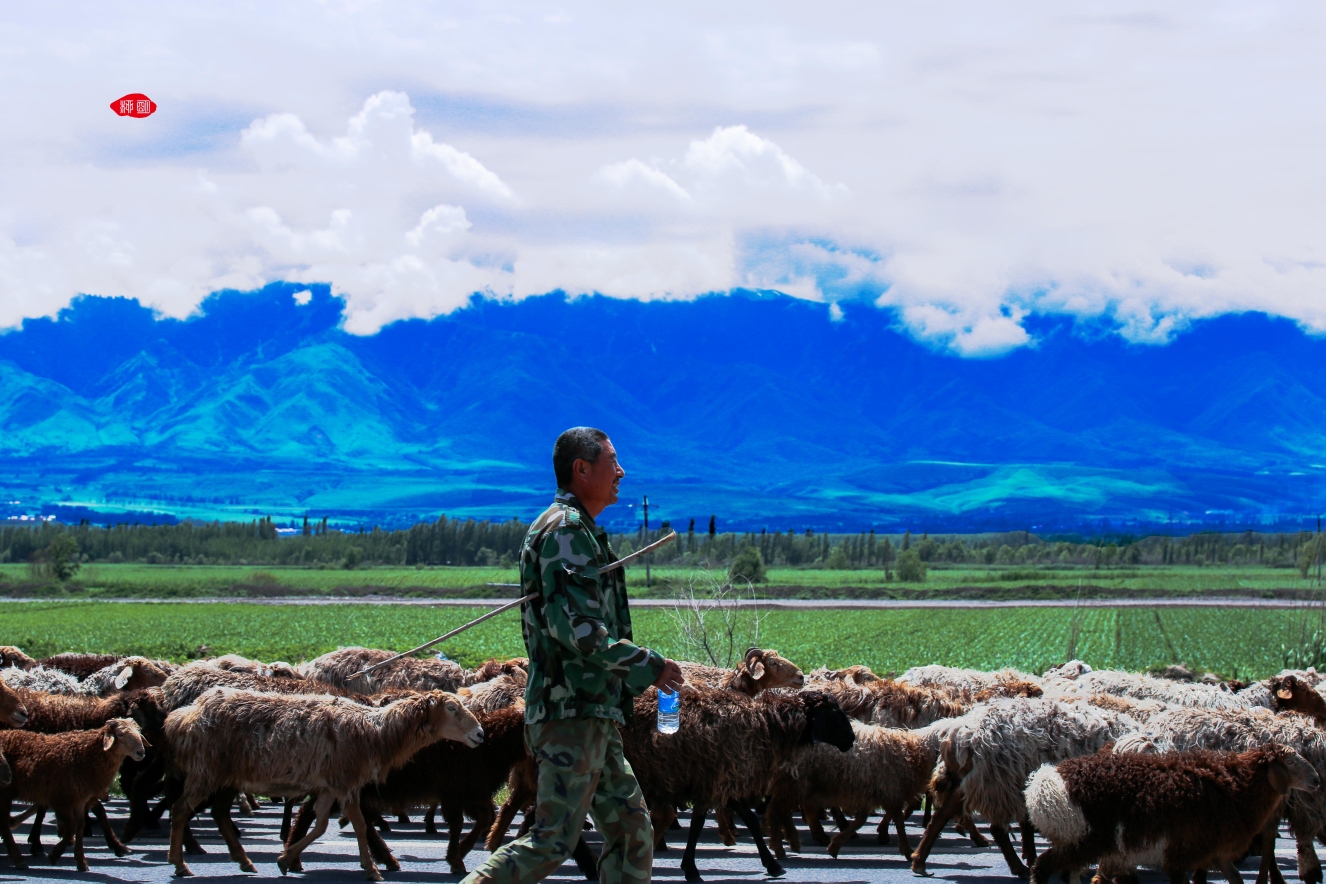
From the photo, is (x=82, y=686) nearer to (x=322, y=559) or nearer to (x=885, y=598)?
(x=885, y=598)

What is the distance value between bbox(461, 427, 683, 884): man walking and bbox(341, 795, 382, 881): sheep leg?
3674 mm

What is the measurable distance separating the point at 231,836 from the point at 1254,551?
149 metres

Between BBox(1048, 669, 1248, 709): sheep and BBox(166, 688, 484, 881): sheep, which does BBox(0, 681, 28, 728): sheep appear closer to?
BBox(166, 688, 484, 881): sheep

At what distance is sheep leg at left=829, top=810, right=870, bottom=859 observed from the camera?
506 inches

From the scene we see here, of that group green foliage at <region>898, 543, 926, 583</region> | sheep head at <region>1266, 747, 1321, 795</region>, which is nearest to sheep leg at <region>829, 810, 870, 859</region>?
sheep head at <region>1266, 747, 1321, 795</region>

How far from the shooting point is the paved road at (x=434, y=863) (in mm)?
11008

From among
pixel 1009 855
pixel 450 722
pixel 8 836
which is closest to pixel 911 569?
pixel 1009 855

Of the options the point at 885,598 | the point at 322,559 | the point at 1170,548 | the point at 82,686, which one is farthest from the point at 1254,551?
the point at 82,686

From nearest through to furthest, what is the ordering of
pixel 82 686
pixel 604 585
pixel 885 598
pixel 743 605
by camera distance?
pixel 604 585
pixel 82 686
pixel 743 605
pixel 885 598

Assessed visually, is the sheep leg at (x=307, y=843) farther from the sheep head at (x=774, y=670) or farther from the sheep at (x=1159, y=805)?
the sheep head at (x=774, y=670)

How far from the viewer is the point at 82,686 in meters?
17.5

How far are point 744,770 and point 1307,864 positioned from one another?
4.63m

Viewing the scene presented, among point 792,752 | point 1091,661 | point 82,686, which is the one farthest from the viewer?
point 1091,661

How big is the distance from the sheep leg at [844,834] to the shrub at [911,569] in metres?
122
